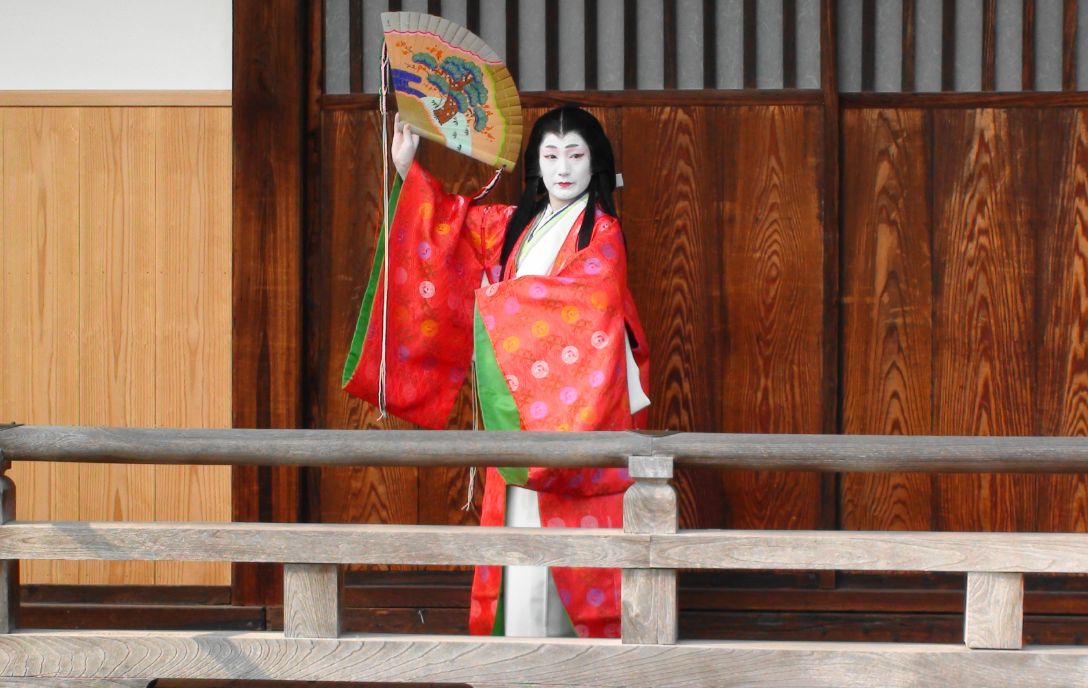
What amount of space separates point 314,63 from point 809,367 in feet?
7.95

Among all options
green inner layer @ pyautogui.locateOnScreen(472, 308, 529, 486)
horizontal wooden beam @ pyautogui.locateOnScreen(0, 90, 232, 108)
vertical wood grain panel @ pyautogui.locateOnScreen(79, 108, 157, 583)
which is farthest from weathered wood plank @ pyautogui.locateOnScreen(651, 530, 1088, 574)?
horizontal wooden beam @ pyautogui.locateOnScreen(0, 90, 232, 108)

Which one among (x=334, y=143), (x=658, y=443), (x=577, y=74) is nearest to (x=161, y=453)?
(x=658, y=443)

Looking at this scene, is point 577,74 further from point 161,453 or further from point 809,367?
point 161,453

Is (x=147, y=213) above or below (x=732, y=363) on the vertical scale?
above

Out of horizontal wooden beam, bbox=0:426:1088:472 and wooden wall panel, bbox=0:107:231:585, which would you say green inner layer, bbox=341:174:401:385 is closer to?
horizontal wooden beam, bbox=0:426:1088:472

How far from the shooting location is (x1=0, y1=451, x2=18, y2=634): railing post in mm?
3244

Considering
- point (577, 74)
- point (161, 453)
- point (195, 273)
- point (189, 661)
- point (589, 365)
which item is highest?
point (577, 74)

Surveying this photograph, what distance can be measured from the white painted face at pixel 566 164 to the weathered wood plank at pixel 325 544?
1.30m

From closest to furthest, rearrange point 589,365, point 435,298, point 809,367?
point 589,365 < point 435,298 < point 809,367

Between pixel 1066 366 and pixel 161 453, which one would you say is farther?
pixel 1066 366

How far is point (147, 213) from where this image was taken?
15.2ft

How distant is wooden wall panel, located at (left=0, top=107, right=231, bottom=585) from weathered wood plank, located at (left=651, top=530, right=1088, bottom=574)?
2.31 m

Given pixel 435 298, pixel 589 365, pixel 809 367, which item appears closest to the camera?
pixel 589 365

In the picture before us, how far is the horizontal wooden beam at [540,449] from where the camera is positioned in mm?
3160
